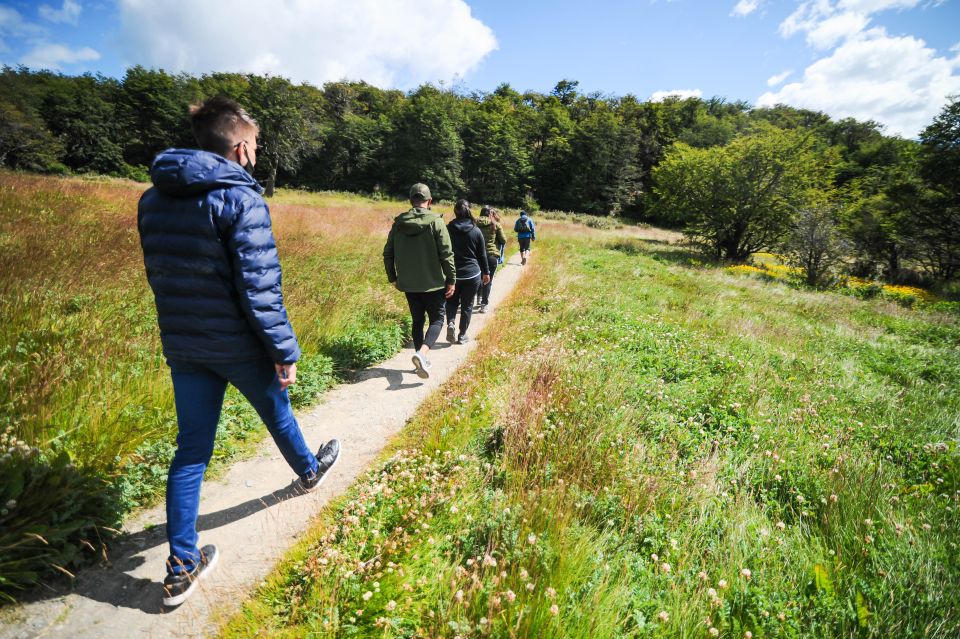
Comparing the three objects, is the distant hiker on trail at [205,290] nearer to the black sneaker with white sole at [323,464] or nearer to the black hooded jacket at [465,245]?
the black sneaker with white sole at [323,464]

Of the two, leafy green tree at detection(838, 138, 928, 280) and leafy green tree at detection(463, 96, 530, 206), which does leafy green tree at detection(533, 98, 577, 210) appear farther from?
leafy green tree at detection(838, 138, 928, 280)

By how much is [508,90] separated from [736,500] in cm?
11084

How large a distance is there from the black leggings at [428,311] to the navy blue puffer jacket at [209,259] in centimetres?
319

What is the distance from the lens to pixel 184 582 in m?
2.23

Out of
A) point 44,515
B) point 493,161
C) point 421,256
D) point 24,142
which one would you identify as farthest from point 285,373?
point 493,161

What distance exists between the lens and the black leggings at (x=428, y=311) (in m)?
5.53

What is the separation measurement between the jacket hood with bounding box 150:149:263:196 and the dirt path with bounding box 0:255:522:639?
2386 millimetres

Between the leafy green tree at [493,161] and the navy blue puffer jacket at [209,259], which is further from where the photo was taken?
the leafy green tree at [493,161]

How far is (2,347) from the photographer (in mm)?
3627

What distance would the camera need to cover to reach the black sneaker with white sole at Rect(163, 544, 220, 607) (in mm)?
2191

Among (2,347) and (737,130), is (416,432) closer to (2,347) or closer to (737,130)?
(2,347)

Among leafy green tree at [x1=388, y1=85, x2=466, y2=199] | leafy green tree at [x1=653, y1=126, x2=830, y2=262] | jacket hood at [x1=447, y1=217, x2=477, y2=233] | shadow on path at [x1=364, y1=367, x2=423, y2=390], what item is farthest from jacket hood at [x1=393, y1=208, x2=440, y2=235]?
leafy green tree at [x1=388, y1=85, x2=466, y2=199]

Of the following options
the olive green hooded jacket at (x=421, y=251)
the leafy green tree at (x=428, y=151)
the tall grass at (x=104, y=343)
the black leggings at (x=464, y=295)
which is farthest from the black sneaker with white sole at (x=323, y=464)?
the leafy green tree at (x=428, y=151)

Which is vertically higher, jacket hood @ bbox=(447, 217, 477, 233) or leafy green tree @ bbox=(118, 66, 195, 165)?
leafy green tree @ bbox=(118, 66, 195, 165)
